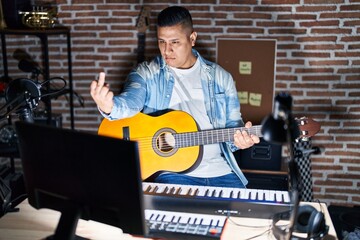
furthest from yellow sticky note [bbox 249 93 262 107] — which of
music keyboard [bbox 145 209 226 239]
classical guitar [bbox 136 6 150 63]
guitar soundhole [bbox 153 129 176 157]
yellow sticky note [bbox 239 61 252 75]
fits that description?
music keyboard [bbox 145 209 226 239]

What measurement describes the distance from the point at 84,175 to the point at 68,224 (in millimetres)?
162

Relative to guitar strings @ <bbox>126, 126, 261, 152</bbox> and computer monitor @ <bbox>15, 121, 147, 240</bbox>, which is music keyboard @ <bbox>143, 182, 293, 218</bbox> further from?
guitar strings @ <bbox>126, 126, 261, 152</bbox>

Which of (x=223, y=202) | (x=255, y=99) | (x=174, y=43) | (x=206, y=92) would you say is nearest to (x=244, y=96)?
(x=255, y=99)

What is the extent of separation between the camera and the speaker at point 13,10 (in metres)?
3.81

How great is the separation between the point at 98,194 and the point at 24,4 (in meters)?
2.97

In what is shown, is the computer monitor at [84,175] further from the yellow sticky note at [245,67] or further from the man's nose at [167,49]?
the yellow sticky note at [245,67]

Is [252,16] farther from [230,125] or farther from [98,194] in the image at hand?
[98,194]

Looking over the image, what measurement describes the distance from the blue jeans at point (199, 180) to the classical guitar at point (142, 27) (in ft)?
5.64

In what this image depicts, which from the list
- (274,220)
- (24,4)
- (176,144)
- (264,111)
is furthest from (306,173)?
(24,4)

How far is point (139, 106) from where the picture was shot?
263 cm

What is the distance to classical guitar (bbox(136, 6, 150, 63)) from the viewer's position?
387 cm

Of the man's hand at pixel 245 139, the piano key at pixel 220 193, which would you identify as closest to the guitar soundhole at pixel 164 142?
the man's hand at pixel 245 139

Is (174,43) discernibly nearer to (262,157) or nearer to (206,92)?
(206,92)

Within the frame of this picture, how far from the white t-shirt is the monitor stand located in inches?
50.1
